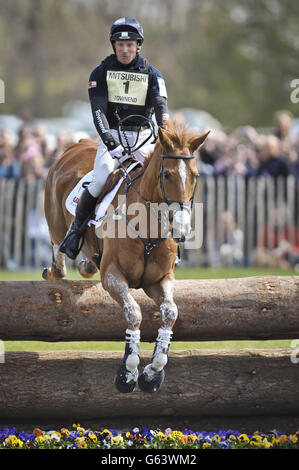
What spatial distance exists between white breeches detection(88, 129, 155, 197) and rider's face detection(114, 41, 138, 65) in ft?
2.12

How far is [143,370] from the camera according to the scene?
21.6 ft

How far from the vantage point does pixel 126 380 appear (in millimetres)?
6344

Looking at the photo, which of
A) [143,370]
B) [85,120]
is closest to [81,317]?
[143,370]

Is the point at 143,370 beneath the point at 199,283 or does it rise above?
beneath

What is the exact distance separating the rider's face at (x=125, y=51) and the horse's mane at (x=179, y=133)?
35.9 inches

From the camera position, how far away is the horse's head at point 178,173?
610 centimetres

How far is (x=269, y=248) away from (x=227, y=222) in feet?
3.01

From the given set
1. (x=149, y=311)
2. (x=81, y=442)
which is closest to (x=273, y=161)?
(x=149, y=311)

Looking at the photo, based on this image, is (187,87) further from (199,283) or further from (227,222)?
(199,283)

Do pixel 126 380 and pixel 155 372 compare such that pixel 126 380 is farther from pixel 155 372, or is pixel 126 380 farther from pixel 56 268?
pixel 56 268

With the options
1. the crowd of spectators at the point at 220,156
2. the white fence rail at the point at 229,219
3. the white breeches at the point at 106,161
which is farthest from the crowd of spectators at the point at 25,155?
the white breeches at the point at 106,161

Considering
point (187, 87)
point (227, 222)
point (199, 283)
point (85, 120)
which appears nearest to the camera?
point (199, 283)
